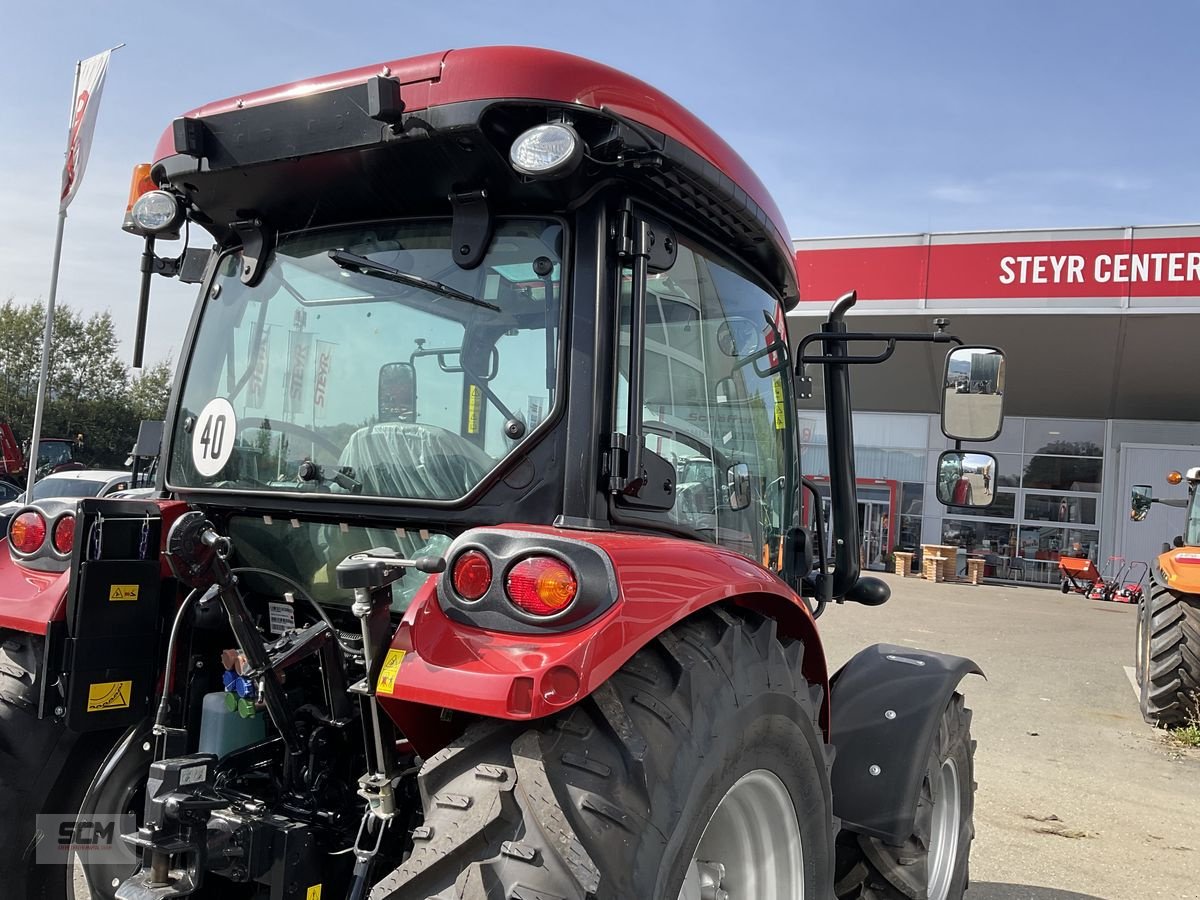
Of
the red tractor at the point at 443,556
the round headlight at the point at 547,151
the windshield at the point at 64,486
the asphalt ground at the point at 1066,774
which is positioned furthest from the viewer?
the windshield at the point at 64,486

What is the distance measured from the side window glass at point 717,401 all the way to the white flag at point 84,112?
30.2ft

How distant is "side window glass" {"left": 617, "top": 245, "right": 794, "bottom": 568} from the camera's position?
7.59 feet

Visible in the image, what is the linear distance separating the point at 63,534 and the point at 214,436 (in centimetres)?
46

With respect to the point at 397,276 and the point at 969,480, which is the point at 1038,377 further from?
the point at 397,276

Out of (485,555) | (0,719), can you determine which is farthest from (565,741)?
(0,719)

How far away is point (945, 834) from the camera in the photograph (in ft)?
11.2

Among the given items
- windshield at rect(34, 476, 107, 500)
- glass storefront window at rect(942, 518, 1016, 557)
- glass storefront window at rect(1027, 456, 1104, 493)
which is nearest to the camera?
windshield at rect(34, 476, 107, 500)

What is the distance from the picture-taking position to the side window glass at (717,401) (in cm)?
231

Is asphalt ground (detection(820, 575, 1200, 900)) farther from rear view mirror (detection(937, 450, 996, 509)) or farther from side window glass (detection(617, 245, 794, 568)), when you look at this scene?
side window glass (detection(617, 245, 794, 568))

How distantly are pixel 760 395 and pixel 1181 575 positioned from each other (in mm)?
5769

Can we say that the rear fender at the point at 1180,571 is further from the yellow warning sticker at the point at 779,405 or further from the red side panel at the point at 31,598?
the red side panel at the point at 31,598

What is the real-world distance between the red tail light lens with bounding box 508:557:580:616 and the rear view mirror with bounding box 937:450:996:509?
6.46 ft

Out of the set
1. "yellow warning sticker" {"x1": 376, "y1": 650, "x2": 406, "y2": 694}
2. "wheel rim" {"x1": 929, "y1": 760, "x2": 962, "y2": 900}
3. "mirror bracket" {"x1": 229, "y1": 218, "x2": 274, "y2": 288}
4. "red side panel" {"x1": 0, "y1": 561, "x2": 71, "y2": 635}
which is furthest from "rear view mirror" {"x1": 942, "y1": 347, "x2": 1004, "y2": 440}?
"red side panel" {"x1": 0, "y1": 561, "x2": 71, "y2": 635}

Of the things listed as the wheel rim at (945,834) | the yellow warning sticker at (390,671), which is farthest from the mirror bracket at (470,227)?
the wheel rim at (945,834)
